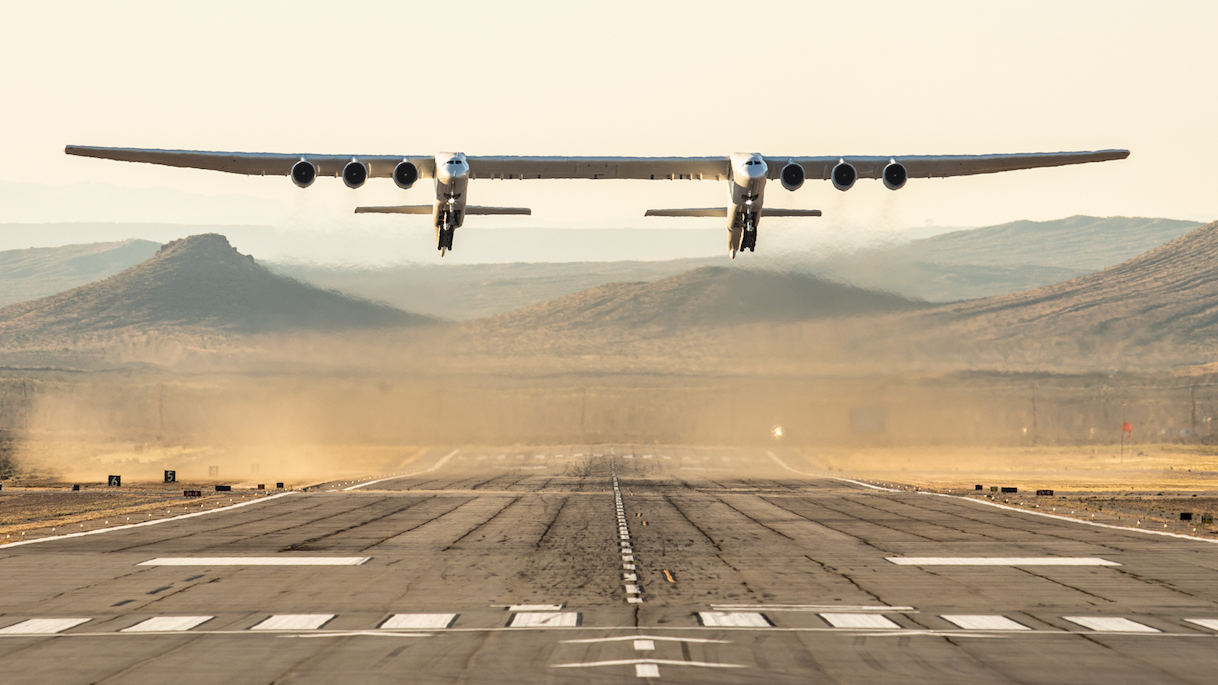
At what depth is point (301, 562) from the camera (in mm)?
32312

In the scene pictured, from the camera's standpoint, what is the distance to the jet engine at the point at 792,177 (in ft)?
133

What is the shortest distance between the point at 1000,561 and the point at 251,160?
30.0 metres

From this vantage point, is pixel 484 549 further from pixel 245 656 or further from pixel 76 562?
pixel 245 656

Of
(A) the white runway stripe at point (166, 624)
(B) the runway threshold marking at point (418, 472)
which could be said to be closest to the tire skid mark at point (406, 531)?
(A) the white runway stripe at point (166, 624)

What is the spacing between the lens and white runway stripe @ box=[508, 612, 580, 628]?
71.9ft

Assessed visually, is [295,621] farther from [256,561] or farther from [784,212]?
[784,212]

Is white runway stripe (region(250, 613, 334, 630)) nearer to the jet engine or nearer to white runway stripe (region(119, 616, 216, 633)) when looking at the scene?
white runway stripe (region(119, 616, 216, 633))

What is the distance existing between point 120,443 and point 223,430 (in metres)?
14.5

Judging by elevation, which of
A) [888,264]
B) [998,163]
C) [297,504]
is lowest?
[297,504]

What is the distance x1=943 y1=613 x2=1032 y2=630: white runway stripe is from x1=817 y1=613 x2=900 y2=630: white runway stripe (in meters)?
1.38

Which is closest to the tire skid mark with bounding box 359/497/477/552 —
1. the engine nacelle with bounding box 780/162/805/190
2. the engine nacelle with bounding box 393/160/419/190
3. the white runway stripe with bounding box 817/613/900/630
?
A: the engine nacelle with bounding box 393/160/419/190

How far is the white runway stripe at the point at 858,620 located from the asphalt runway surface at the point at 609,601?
0.10 m

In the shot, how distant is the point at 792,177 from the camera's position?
40688 mm

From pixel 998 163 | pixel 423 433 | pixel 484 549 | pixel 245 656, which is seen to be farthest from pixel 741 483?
pixel 423 433
